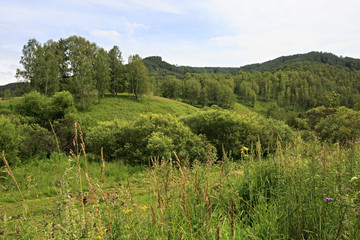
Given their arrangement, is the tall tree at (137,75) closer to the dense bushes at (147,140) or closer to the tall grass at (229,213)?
the dense bushes at (147,140)

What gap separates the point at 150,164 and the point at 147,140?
2.79 metres

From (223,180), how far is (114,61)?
52509 millimetres

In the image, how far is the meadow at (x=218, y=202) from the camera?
6.62 ft

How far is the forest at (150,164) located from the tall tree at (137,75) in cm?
24

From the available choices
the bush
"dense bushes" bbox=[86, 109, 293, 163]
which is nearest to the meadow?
"dense bushes" bbox=[86, 109, 293, 163]

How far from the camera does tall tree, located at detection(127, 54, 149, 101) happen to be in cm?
5066

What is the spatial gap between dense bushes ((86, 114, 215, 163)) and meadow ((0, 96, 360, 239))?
5834 mm

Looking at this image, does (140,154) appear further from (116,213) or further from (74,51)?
(74,51)

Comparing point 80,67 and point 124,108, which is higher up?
point 80,67

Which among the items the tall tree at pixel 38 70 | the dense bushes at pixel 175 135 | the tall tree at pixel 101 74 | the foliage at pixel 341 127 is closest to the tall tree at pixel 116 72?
the tall tree at pixel 101 74

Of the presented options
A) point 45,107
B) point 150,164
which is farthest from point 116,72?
point 150,164

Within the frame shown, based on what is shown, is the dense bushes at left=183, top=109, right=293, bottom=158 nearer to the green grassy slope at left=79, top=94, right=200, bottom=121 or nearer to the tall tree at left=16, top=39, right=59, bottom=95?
the green grassy slope at left=79, top=94, right=200, bottom=121

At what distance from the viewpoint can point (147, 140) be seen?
43.5ft

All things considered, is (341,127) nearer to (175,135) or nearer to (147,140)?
(175,135)
